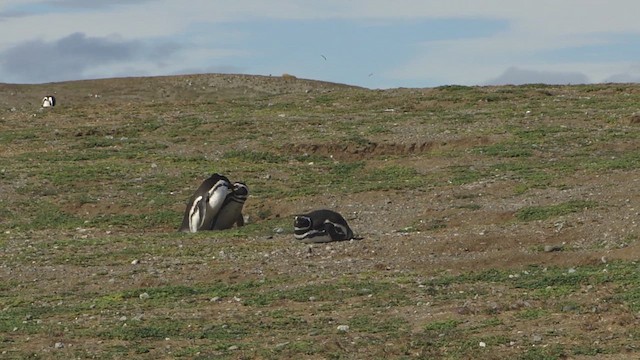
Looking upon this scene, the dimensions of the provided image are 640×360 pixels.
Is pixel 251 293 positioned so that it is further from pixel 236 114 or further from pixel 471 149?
pixel 236 114

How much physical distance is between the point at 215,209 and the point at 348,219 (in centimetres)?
178

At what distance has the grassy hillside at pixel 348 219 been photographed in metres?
11.6

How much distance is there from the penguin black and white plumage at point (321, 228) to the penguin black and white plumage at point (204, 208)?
7.23 ft

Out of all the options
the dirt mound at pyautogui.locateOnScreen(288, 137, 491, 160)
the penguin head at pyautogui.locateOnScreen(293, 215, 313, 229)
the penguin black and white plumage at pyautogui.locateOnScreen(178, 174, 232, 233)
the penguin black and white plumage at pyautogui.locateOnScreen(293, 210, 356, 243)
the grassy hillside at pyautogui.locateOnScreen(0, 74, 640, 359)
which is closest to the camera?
the grassy hillside at pyautogui.locateOnScreen(0, 74, 640, 359)

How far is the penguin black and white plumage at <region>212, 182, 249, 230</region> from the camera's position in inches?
760

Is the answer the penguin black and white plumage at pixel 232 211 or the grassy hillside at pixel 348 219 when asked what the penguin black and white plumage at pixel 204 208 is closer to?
the penguin black and white plumage at pixel 232 211

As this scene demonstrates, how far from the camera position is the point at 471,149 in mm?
23375

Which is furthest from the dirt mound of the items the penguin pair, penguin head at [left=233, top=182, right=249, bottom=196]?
the penguin pair

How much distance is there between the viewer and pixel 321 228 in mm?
17016

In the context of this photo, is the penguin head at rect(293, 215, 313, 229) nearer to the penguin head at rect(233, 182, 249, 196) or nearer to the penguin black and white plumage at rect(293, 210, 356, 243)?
the penguin black and white plumage at rect(293, 210, 356, 243)

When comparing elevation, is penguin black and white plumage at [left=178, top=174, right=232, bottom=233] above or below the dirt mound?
below

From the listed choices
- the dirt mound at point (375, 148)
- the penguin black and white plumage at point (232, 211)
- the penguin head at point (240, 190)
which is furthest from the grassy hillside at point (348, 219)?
the penguin head at point (240, 190)

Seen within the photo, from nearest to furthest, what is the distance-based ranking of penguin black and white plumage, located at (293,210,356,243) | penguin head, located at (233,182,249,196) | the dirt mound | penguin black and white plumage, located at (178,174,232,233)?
1. penguin black and white plumage, located at (293,210,356,243)
2. penguin black and white plumage, located at (178,174,232,233)
3. penguin head, located at (233,182,249,196)
4. the dirt mound

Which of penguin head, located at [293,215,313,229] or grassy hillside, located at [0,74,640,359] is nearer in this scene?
grassy hillside, located at [0,74,640,359]
